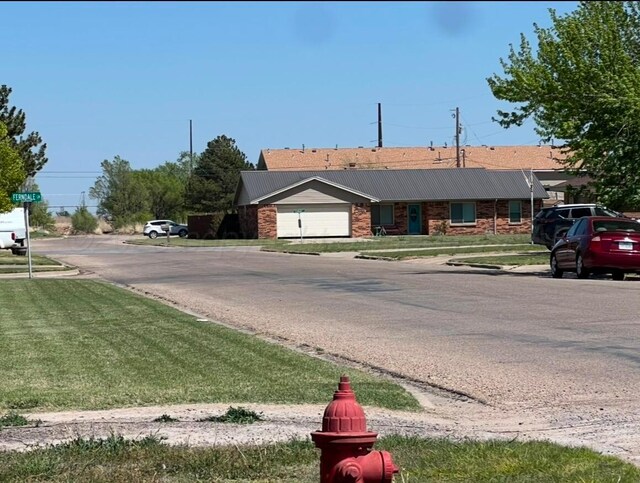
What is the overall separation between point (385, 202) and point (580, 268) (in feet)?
161

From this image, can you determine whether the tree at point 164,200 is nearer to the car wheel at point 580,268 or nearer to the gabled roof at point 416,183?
the gabled roof at point 416,183

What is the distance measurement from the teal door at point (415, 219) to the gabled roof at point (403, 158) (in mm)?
23427

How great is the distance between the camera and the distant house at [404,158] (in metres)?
101

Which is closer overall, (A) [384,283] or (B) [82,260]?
(A) [384,283]

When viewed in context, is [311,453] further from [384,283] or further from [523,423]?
[384,283]

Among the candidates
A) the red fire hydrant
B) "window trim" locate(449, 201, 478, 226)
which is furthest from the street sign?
"window trim" locate(449, 201, 478, 226)

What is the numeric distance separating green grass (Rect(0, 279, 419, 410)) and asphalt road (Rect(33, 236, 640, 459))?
0.86 metres

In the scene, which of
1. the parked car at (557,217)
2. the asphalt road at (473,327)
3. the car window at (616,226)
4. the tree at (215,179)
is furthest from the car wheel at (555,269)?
the tree at (215,179)

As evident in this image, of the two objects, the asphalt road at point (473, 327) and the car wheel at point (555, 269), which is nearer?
the asphalt road at point (473, 327)

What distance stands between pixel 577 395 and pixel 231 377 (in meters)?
3.50

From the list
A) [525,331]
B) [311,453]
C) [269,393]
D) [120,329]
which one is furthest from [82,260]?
[311,453]

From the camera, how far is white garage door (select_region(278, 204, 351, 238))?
74.5m

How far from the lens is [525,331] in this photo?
599 inches

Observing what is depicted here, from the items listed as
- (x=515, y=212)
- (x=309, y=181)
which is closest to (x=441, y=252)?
(x=309, y=181)
